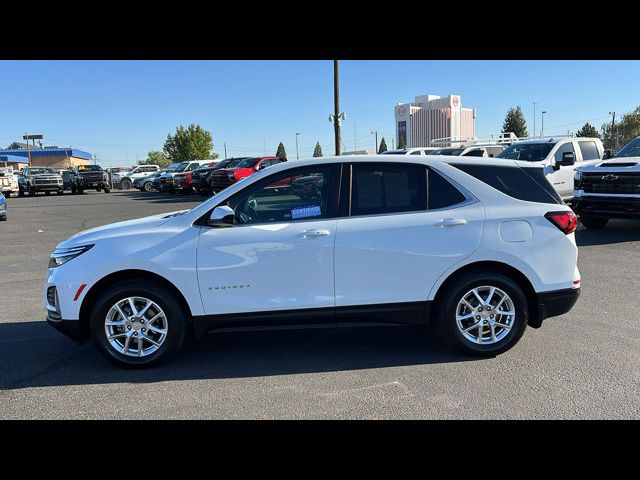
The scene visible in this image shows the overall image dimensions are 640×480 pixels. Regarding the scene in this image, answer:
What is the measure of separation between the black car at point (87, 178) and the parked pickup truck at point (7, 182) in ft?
14.7

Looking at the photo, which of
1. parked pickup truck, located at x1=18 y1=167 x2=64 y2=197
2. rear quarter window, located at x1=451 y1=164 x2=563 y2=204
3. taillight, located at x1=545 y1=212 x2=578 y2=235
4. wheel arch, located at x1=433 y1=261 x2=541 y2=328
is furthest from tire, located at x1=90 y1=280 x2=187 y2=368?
parked pickup truck, located at x1=18 y1=167 x2=64 y2=197

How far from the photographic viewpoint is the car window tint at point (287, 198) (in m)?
4.57

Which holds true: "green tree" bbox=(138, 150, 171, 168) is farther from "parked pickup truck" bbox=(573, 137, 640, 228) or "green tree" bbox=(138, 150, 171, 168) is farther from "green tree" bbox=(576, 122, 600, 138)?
"parked pickup truck" bbox=(573, 137, 640, 228)

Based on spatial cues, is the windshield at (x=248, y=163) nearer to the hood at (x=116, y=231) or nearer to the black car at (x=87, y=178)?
the black car at (x=87, y=178)

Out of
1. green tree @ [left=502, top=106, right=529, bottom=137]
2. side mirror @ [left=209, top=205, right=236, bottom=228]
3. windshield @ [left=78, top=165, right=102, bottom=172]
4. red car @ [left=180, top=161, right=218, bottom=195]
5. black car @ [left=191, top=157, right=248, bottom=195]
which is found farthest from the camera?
green tree @ [left=502, top=106, right=529, bottom=137]

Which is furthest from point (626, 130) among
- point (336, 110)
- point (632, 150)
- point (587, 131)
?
point (632, 150)

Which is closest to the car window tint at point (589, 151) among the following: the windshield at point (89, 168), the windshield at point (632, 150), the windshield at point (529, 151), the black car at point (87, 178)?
the windshield at point (529, 151)

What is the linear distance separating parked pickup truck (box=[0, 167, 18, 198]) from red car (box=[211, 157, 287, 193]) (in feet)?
44.8

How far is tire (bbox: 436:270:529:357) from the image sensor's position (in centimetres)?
457

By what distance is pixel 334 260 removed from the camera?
4434mm
